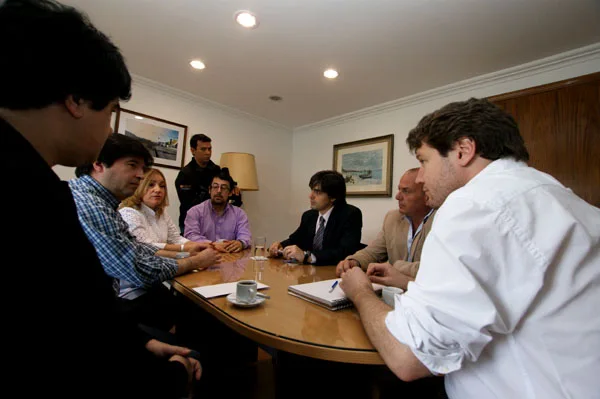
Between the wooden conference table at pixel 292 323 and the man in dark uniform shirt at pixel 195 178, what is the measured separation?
6.38 feet

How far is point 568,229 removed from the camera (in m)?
0.59

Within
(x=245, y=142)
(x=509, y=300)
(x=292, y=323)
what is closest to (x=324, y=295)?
(x=292, y=323)

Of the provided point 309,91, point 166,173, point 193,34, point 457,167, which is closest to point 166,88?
point 166,173

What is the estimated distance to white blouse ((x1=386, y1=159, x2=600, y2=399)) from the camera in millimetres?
572

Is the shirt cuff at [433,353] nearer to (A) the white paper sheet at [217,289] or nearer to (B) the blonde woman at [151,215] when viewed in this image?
(A) the white paper sheet at [217,289]

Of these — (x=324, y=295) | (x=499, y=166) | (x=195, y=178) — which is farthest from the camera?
(x=195, y=178)

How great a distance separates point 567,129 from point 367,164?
6.45 feet

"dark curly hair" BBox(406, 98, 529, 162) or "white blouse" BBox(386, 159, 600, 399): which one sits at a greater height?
"dark curly hair" BBox(406, 98, 529, 162)

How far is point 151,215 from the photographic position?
81.4 inches

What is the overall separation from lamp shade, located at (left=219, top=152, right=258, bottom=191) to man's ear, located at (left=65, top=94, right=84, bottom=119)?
285 centimetres

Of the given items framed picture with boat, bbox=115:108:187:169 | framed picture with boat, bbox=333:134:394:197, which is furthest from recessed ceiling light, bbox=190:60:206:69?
framed picture with boat, bbox=333:134:394:197

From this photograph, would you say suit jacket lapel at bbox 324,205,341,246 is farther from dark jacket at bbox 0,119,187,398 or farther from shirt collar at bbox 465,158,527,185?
dark jacket at bbox 0,119,187,398

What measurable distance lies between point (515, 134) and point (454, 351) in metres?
0.63

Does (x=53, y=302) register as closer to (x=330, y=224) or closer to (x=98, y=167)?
(x=98, y=167)
